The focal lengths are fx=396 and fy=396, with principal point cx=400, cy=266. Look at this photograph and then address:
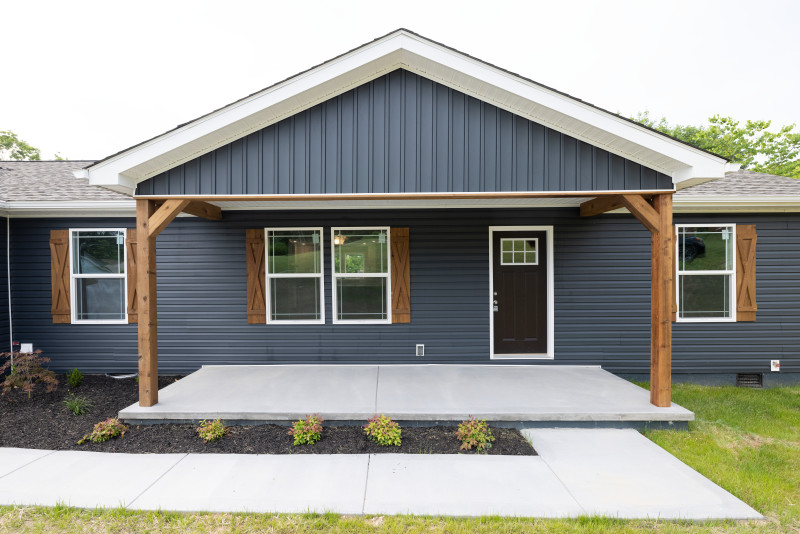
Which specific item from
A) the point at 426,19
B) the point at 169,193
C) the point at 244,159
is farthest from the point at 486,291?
the point at 426,19

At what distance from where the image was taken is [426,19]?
15484 millimetres

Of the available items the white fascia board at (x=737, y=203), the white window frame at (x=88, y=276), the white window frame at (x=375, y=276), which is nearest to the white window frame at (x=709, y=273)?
the white fascia board at (x=737, y=203)

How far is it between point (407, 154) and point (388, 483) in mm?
2872

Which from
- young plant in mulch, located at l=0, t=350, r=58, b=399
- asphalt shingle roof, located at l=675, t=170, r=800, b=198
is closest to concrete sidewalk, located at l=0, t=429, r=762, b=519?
young plant in mulch, located at l=0, t=350, r=58, b=399

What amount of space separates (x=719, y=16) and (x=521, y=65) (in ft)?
29.5

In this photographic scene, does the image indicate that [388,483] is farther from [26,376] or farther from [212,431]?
[26,376]

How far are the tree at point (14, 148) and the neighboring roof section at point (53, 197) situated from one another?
2133 cm

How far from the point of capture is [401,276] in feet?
18.6

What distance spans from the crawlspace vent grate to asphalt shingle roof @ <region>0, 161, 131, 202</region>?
29.0 feet

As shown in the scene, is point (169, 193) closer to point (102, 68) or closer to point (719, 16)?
point (102, 68)

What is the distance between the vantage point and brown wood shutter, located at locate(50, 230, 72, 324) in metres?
5.70

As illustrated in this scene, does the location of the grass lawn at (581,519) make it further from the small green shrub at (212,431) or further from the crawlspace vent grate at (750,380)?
the crawlspace vent grate at (750,380)

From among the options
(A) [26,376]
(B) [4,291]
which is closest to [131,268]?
(A) [26,376]

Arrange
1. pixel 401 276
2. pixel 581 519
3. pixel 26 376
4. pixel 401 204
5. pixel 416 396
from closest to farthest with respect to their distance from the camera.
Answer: pixel 581 519 < pixel 416 396 < pixel 26 376 < pixel 401 204 < pixel 401 276
